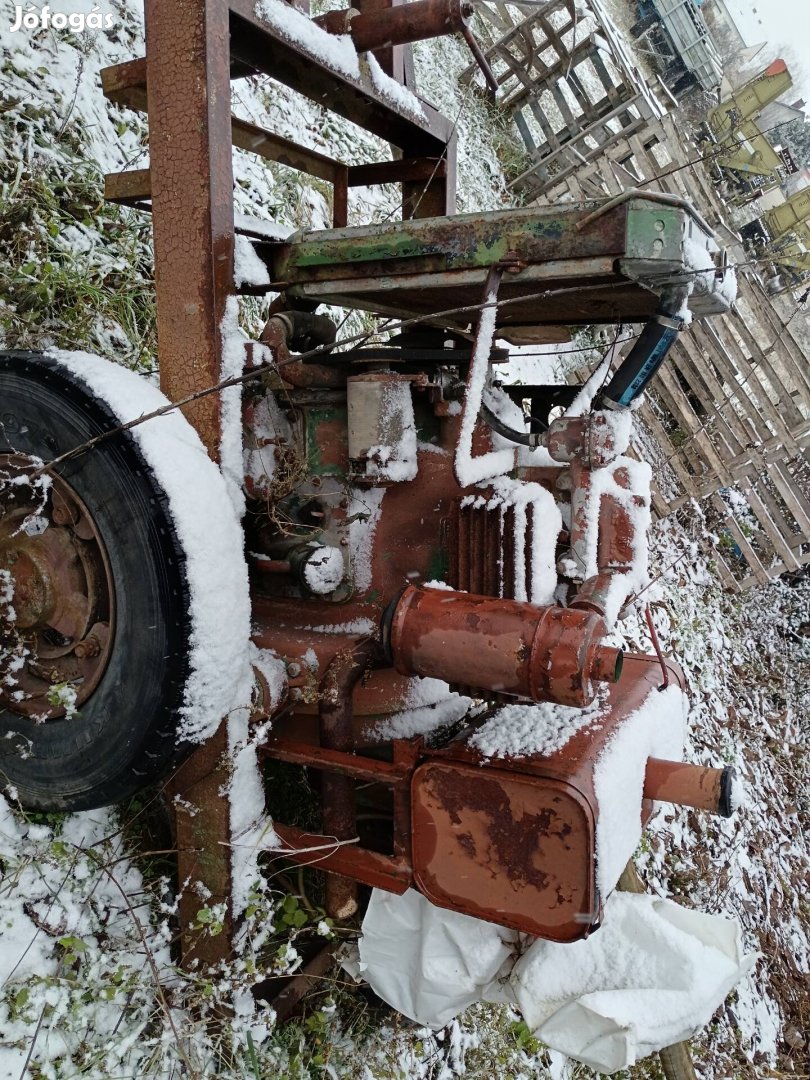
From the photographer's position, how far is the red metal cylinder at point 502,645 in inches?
62.5

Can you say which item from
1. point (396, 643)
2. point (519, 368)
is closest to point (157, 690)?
point (396, 643)

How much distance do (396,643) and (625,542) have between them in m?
0.64

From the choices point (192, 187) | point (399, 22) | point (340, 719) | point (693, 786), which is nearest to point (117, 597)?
point (340, 719)

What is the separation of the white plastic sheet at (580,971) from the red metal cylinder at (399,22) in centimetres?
238

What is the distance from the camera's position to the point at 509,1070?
2.99 m

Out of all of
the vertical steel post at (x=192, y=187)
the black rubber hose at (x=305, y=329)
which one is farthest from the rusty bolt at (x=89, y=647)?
the black rubber hose at (x=305, y=329)

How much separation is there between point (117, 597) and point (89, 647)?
6.7 inches

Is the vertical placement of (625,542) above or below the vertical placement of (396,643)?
above

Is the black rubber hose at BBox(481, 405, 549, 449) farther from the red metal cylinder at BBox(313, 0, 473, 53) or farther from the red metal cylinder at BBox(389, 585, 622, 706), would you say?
the red metal cylinder at BBox(313, 0, 473, 53)

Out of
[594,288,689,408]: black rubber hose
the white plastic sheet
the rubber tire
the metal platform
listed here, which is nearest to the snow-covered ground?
the white plastic sheet

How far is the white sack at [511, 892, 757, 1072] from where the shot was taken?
1.87 m

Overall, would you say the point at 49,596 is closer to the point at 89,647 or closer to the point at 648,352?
the point at 89,647

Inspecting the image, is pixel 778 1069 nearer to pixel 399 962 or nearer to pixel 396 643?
pixel 399 962

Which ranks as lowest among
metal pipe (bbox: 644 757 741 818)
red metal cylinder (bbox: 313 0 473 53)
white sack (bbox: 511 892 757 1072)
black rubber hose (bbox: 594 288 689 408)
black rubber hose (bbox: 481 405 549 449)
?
white sack (bbox: 511 892 757 1072)
